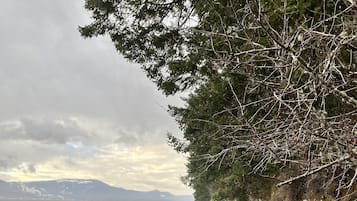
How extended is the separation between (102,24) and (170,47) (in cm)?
154

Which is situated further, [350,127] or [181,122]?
[181,122]

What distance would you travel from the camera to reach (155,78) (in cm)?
1020

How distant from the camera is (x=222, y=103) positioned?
9.06 m

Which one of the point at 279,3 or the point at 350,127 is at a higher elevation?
the point at 279,3

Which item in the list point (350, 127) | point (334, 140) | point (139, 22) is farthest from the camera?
point (139, 22)

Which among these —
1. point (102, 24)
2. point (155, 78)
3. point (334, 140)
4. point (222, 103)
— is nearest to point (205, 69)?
point (222, 103)

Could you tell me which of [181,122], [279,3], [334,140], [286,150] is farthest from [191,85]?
[334,140]

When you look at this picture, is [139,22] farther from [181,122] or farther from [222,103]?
[181,122]

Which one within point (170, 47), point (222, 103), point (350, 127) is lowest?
point (350, 127)

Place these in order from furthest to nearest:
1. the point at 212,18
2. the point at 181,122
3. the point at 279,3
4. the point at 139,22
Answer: the point at 181,122
the point at 139,22
the point at 212,18
the point at 279,3

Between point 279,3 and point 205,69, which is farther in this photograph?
point 205,69

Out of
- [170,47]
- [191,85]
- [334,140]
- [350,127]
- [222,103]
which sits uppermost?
[170,47]

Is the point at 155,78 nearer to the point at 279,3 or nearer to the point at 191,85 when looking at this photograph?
the point at 191,85

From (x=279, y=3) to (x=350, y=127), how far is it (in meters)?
3.16
